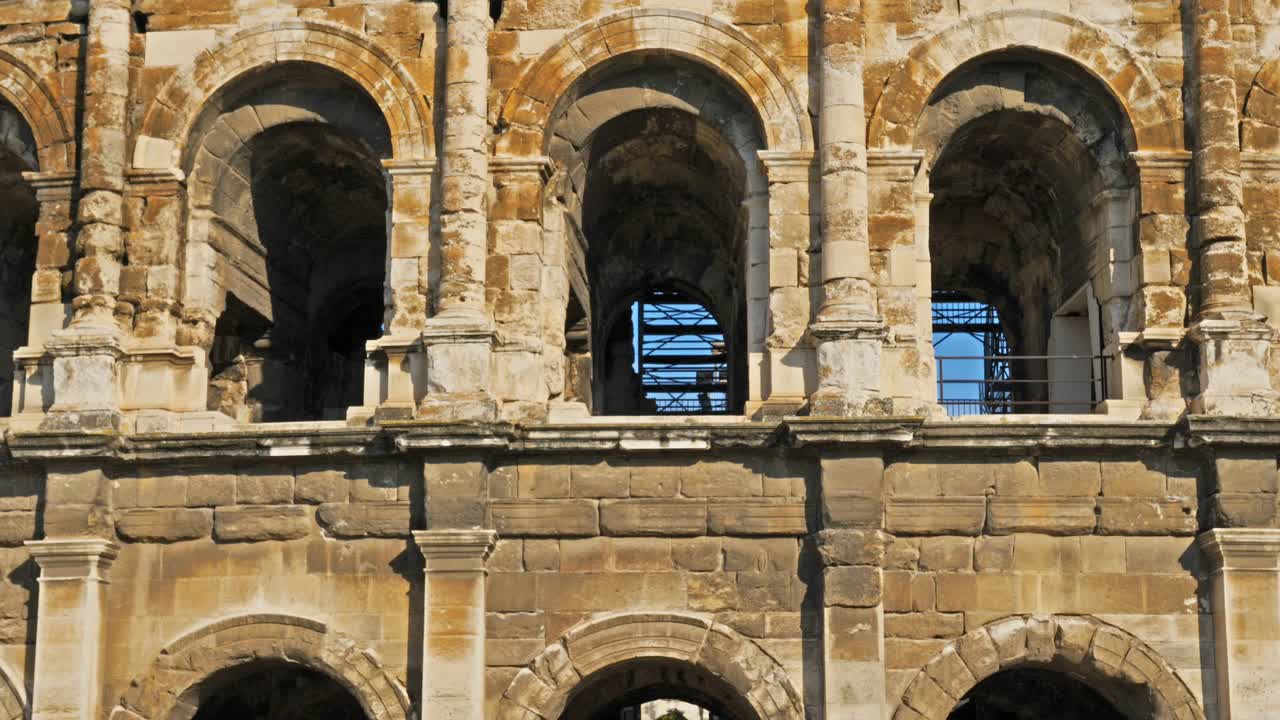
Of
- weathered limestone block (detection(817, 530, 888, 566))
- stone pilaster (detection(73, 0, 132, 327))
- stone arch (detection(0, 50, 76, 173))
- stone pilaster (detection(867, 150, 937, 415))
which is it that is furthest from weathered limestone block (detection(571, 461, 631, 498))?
stone arch (detection(0, 50, 76, 173))

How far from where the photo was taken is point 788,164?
15.9 metres

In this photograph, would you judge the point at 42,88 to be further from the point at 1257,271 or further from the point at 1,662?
the point at 1257,271

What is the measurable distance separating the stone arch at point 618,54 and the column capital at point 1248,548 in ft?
16.1

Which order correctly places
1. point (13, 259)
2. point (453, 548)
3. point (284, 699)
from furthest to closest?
point (13, 259) < point (284, 699) < point (453, 548)

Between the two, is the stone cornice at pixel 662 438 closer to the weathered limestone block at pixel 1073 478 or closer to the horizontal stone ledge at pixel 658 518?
the weathered limestone block at pixel 1073 478

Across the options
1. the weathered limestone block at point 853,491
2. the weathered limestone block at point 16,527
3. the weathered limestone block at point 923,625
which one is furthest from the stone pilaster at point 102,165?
the weathered limestone block at point 923,625

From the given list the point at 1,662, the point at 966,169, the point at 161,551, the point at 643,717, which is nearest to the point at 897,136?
the point at 966,169

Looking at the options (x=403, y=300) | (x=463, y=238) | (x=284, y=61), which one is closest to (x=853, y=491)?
(x=463, y=238)

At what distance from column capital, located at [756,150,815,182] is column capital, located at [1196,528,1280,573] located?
4147mm

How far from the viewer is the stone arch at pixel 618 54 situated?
1600 centimetres

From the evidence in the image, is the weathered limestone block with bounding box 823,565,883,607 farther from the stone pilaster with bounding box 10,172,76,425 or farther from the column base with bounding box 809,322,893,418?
the stone pilaster with bounding box 10,172,76,425

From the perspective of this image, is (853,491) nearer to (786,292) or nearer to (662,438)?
(662,438)

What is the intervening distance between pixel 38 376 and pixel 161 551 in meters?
1.76

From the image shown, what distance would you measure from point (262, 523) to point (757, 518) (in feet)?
12.4
